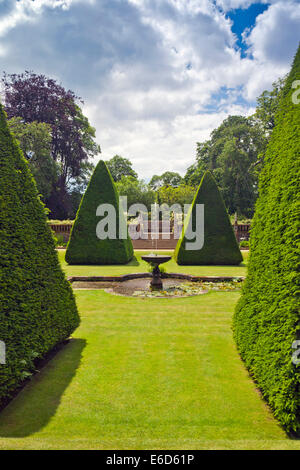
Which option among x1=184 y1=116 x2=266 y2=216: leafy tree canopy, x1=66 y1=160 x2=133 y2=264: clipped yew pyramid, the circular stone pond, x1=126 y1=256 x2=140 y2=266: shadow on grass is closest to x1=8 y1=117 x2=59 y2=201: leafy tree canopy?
x1=66 y1=160 x2=133 y2=264: clipped yew pyramid

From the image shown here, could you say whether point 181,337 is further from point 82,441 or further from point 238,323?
point 82,441

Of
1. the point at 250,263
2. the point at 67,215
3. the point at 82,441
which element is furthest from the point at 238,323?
the point at 67,215

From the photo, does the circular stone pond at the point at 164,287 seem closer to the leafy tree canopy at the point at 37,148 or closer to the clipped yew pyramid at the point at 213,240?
the clipped yew pyramid at the point at 213,240

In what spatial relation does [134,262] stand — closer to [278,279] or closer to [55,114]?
[278,279]

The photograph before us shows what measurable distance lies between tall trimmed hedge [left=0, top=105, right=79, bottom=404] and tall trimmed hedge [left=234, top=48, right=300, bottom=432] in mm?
2802

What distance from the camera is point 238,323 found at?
4738 mm

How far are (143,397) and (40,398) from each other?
1.23 meters

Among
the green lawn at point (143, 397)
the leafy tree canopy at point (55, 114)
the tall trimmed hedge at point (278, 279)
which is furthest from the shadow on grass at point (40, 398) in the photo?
the leafy tree canopy at point (55, 114)

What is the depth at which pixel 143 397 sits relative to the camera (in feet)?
11.5

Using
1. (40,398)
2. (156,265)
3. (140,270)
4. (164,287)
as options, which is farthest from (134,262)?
(40,398)

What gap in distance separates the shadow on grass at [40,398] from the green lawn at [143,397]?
0.4 inches

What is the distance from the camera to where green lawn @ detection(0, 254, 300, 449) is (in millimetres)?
Result: 2730

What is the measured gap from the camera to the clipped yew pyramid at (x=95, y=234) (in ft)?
50.2
